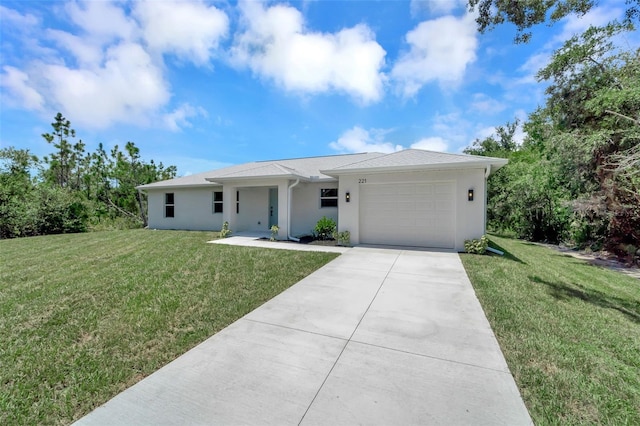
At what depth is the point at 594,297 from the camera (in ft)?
17.1

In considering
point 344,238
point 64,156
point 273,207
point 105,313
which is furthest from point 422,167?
point 64,156

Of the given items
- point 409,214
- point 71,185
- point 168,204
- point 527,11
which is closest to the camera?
point 527,11

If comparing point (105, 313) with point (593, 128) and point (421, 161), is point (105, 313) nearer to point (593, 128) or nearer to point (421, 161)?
point (421, 161)

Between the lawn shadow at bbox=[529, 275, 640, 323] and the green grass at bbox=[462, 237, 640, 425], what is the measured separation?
22 mm

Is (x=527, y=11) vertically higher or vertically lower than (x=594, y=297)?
higher

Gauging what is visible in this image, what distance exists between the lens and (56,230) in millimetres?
15766

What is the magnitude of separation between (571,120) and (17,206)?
2835 centimetres

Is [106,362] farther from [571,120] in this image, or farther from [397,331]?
[571,120]

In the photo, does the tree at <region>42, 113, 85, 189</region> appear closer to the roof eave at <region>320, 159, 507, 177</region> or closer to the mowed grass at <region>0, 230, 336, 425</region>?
the mowed grass at <region>0, 230, 336, 425</region>

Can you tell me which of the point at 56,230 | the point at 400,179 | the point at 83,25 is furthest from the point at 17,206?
the point at 400,179

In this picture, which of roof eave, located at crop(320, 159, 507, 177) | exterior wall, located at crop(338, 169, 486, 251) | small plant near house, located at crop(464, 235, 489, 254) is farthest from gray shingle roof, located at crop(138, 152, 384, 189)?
small plant near house, located at crop(464, 235, 489, 254)

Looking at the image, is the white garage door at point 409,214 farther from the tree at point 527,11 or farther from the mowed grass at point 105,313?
the tree at point 527,11

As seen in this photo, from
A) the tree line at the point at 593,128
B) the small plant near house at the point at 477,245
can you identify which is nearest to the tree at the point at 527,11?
the tree line at the point at 593,128

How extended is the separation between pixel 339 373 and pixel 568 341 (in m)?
3.08
